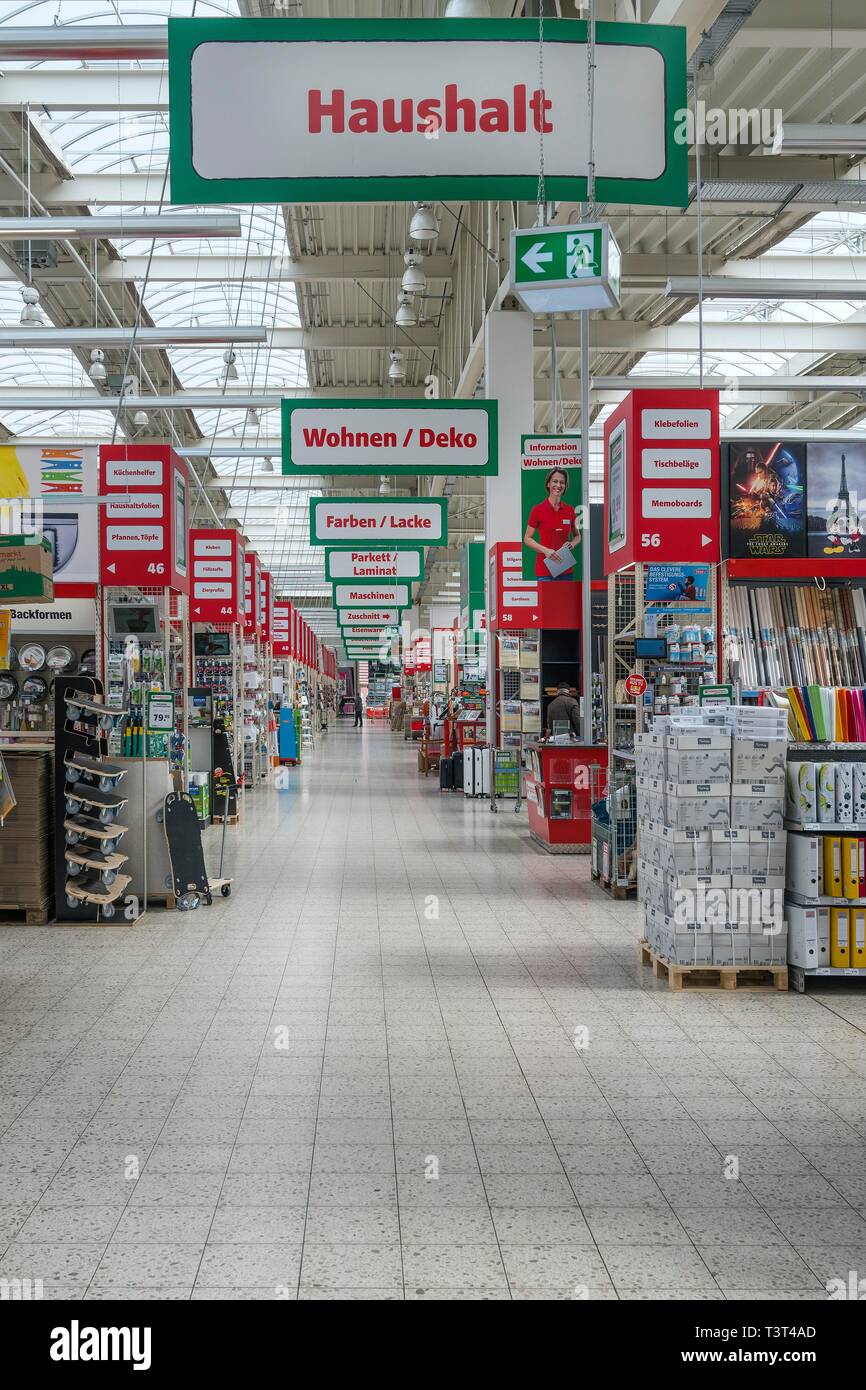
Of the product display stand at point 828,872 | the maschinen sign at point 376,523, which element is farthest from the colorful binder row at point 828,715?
the maschinen sign at point 376,523

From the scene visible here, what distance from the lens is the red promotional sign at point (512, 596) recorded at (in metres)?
15.8

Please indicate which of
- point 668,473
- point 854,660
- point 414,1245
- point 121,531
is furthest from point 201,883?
point 414,1245

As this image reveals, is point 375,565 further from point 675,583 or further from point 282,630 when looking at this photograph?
point 282,630

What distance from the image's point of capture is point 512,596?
1588cm

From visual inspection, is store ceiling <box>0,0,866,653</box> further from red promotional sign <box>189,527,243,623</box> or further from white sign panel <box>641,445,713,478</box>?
white sign panel <box>641,445,713,478</box>

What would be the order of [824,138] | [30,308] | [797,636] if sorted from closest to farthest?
[824,138] → [797,636] → [30,308]

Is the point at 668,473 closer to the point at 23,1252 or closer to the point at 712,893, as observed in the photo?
the point at 712,893

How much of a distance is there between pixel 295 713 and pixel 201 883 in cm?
1867

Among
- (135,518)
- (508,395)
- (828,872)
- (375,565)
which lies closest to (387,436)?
(135,518)

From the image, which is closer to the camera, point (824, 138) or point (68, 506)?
point (824, 138)

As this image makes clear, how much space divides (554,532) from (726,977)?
757 centimetres

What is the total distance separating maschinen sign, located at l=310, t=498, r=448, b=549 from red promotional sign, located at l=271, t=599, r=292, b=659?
12.8 meters

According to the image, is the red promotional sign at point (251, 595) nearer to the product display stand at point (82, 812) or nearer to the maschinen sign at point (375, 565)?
the maschinen sign at point (375, 565)

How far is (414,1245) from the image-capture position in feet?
11.1
